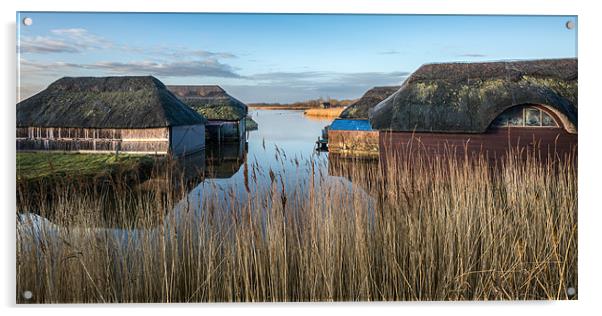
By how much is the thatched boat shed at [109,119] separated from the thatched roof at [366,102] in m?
0.86

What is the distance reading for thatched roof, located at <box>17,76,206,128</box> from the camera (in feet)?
7.77

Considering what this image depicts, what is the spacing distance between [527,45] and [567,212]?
89cm

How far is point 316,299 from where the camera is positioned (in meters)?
2.31

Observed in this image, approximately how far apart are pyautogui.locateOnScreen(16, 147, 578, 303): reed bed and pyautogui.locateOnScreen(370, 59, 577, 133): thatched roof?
52 cm

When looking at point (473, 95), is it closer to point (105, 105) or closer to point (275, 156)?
point (275, 156)

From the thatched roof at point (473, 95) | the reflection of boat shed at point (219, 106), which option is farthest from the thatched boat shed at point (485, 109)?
the reflection of boat shed at point (219, 106)

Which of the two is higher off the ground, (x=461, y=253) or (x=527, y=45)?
(x=527, y=45)

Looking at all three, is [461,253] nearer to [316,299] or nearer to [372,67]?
[316,299]

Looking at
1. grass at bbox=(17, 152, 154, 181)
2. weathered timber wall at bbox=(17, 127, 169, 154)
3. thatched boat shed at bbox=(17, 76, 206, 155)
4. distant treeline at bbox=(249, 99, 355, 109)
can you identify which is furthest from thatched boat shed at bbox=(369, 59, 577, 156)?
grass at bbox=(17, 152, 154, 181)
